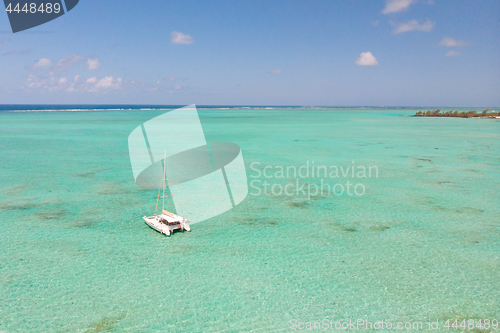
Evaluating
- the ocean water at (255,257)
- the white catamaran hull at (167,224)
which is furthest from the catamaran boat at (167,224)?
the ocean water at (255,257)

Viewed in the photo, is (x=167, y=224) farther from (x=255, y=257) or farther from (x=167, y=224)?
(x=255, y=257)

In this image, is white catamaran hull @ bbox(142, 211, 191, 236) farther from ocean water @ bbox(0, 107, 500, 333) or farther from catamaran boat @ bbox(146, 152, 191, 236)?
ocean water @ bbox(0, 107, 500, 333)

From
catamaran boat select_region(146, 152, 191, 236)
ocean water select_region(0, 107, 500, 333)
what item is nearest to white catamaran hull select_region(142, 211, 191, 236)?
catamaran boat select_region(146, 152, 191, 236)

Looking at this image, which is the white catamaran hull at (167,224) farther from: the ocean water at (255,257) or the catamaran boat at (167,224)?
the ocean water at (255,257)

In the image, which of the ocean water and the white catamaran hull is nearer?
the ocean water

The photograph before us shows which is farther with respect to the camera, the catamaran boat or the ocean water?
the catamaran boat

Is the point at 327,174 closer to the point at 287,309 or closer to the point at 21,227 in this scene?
the point at 287,309

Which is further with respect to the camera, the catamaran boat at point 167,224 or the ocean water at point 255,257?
the catamaran boat at point 167,224

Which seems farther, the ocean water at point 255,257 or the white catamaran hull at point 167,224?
the white catamaran hull at point 167,224
